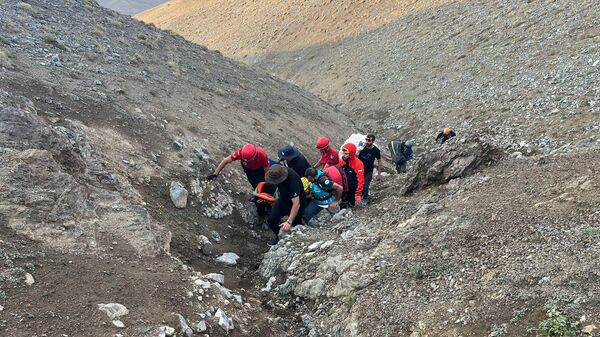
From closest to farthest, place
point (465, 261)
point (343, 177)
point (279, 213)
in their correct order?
Result: point (465, 261)
point (279, 213)
point (343, 177)

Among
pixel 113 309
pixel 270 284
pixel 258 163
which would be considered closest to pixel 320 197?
pixel 258 163

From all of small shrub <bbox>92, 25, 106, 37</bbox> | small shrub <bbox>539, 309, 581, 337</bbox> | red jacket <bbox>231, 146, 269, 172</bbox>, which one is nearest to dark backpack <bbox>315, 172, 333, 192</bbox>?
red jacket <bbox>231, 146, 269, 172</bbox>

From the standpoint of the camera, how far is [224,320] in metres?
5.20

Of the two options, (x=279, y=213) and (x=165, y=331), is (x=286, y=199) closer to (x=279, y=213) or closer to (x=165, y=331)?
(x=279, y=213)

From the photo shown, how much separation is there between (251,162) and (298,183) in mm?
1327

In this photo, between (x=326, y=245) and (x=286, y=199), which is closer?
(x=326, y=245)

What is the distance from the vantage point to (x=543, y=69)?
52.1 feet

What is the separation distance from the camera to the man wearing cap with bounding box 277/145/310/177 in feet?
28.9

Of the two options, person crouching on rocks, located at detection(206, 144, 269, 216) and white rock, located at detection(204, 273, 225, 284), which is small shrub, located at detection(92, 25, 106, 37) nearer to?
person crouching on rocks, located at detection(206, 144, 269, 216)

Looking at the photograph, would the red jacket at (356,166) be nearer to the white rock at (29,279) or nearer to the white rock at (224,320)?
the white rock at (224,320)

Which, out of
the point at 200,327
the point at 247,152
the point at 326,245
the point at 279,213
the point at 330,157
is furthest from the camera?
the point at 330,157

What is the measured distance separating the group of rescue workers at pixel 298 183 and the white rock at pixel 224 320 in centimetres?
261

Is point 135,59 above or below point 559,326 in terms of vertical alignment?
above

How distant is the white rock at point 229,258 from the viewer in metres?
7.21
